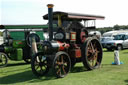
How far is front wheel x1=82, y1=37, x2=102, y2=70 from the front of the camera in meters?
7.23

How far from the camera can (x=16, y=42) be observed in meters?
9.87

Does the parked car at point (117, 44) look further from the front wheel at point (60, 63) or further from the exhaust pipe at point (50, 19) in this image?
the exhaust pipe at point (50, 19)

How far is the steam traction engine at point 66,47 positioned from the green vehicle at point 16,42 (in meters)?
2.42

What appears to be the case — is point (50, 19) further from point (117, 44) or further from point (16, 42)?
point (117, 44)

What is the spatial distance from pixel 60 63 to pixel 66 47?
888 mm

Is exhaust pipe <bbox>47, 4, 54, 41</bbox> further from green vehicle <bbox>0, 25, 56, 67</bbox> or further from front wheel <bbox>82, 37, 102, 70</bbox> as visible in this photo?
green vehicle <bbox>0, 25, 56, 67</bbox>

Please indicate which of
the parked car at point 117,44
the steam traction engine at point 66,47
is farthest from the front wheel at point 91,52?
the parked car at point 117,44

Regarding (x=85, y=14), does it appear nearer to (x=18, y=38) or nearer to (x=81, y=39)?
(x=81, y=39)

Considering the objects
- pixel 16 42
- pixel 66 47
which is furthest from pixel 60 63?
pixel 16 42

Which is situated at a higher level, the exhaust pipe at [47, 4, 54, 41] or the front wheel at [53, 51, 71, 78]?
the exhaust pipe at [47, 4, 54, 41]

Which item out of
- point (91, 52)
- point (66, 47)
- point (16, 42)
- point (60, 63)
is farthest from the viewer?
point (16, 42)

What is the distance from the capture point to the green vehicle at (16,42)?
960 centimetres

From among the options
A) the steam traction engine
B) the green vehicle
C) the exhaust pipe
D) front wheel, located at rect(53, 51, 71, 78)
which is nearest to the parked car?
the green vehicle

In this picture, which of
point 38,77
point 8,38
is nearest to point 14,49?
point 8,38
